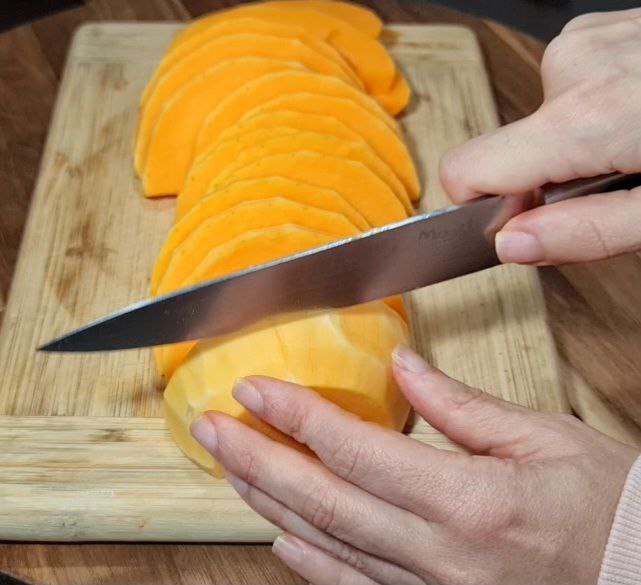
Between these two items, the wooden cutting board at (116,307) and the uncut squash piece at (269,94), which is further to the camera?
the uncut squash piece at (269,94)

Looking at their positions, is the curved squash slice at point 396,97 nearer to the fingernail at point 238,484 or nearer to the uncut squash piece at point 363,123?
the uncut squash piece at point 363,123

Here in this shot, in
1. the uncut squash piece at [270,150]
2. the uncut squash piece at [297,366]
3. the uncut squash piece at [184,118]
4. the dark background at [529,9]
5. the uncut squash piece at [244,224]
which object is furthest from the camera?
the dark background at [529,9]

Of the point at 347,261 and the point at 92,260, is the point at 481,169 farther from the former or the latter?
the point at 92,260

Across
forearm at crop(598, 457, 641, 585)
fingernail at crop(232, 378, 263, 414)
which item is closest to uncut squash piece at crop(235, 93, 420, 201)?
fingernail at crop(232, 378, 263, 414)

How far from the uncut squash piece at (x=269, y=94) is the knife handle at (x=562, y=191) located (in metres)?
0.56

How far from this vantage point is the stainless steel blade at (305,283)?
4.65 feet

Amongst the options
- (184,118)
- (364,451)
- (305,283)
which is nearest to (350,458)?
(364,451)

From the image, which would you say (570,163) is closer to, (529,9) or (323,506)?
(323,506)

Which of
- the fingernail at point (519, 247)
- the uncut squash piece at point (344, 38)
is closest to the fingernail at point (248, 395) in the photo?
the fingernail at point (519, 247)

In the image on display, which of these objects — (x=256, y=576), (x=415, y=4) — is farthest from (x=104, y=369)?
(x=415, y=4)

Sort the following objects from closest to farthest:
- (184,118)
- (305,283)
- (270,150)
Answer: (305,283)
(270,150)
(184,118)

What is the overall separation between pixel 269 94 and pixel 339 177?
0.29 m

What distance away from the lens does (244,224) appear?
5.22 ft

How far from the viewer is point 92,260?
75.3 inches
